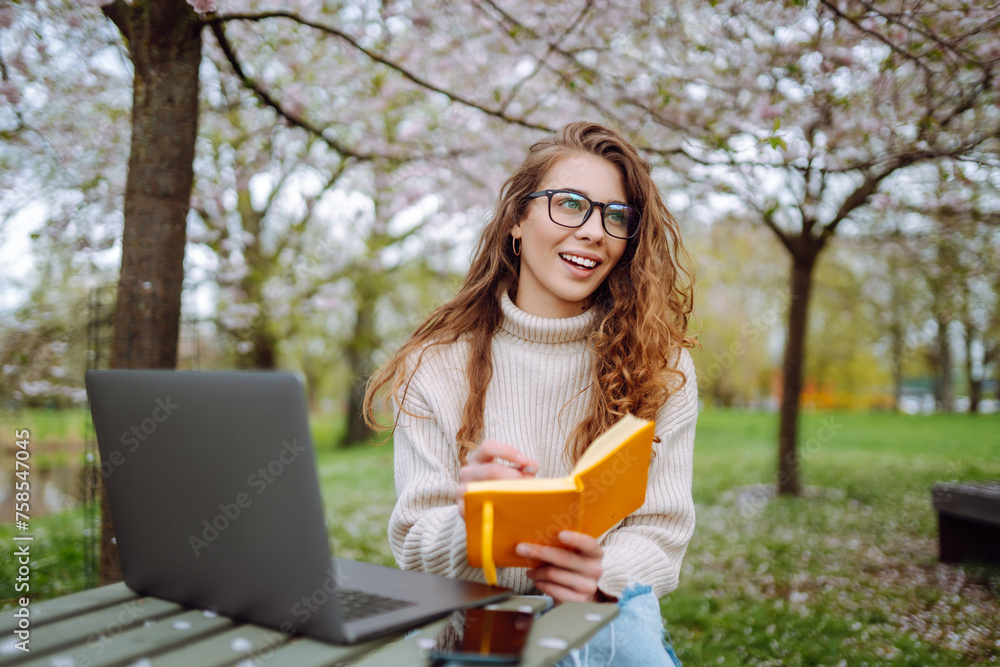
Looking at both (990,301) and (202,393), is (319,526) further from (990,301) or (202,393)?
(990,301)

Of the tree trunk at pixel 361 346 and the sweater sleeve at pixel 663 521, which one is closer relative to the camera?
the sweater sleeve at pixel 663 521

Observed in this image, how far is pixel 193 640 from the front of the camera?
1.01 meters

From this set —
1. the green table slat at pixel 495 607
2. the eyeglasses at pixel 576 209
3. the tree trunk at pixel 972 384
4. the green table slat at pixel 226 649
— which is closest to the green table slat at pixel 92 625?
the green table slat at pixel 226 649

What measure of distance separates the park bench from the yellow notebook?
363cm

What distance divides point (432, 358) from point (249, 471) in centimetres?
101

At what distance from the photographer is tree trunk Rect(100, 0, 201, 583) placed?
2.56 m

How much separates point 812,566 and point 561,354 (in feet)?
11.1

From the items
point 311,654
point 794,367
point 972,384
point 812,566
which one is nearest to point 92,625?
point 311,654

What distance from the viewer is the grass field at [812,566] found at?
308 cm

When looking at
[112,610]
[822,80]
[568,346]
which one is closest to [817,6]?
[822,80]

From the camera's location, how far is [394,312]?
13336 mm

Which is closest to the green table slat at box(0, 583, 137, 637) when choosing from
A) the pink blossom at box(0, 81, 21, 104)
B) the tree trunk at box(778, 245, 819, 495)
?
the pink blossom at box(0, 81, 21, 104)

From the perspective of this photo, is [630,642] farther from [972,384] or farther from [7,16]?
[972,384]

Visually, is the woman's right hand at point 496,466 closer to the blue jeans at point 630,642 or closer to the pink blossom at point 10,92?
the blue jeans at point 630,642
